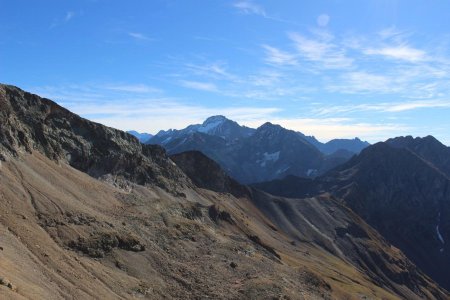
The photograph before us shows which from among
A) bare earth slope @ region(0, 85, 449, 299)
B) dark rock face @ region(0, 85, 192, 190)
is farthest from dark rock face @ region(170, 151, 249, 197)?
bare earth slope @ region(0, 85, 449, 299)

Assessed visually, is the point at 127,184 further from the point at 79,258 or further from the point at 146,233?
the point at 79,258

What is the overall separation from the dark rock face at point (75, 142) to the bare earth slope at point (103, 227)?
0.86 ft

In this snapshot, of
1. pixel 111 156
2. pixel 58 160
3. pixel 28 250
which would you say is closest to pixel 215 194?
pixel 111 156

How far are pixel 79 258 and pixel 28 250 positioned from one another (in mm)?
6629

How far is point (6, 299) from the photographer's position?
30.3 m

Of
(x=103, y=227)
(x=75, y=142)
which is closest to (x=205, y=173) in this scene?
(x=75, y=142)

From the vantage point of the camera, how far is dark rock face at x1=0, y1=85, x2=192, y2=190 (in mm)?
75688

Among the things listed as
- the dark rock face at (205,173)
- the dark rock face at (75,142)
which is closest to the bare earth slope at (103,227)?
the dark rock face at (75,142)

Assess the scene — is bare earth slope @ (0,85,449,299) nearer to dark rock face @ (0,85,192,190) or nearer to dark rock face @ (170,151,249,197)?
dark rock face @ (0,85,192,190)

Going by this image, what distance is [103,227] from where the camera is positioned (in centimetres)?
6197

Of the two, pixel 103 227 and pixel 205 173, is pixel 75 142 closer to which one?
pixel 103 227

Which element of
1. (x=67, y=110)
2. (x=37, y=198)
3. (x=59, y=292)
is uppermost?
(x=67, y=110)

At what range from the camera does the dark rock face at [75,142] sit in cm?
7569

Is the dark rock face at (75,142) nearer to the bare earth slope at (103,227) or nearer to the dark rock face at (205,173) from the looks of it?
the bare earth slope at (103,227)
